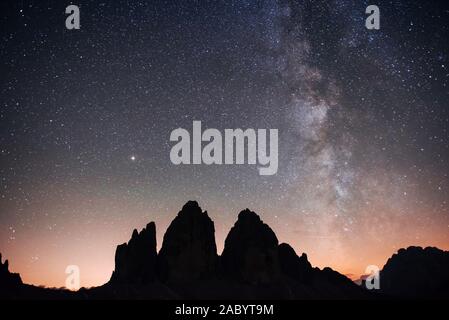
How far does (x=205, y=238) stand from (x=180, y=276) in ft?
61.9

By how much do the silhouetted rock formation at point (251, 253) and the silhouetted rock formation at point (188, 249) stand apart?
33.1ft

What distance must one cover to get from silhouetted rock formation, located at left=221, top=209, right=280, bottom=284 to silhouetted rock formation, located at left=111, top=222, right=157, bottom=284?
34134mm

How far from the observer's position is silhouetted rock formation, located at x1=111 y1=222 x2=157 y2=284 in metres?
148

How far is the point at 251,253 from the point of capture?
158 meters

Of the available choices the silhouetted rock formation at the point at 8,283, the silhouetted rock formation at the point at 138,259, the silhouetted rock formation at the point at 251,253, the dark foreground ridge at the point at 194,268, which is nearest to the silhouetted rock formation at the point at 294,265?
the dark foreground ridge at the point at 194,268

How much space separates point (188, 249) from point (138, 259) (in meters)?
21.3

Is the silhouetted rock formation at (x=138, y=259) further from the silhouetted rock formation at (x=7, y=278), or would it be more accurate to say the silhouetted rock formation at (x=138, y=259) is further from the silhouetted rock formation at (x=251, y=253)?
the silhouetted rock formation at (x=7, y=278)

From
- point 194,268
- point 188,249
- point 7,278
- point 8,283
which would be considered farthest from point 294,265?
point 7,278

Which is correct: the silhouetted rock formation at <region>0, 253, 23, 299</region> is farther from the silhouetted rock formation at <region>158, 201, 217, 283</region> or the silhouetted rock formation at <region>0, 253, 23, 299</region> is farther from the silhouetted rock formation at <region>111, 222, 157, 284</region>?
the silhouetted rock formation at <region>158, 201, 217, 283</region>

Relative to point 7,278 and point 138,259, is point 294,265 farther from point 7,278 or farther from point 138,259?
point 7,278

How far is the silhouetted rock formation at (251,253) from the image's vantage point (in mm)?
156125

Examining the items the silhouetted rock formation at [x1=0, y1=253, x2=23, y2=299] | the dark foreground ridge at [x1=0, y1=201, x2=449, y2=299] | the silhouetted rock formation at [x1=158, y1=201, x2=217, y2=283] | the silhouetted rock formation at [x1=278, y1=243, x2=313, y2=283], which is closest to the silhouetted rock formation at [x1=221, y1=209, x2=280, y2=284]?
the dark foreground ridge at [x1=0, y1=201, x2=449, y2=299]

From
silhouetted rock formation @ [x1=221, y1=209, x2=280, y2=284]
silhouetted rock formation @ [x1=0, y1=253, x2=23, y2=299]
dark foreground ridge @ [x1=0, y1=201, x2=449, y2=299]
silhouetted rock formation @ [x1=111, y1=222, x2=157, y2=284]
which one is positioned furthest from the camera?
silhouetted rock formation @ [x1=221, y1=209, x2=280, y2=284]
